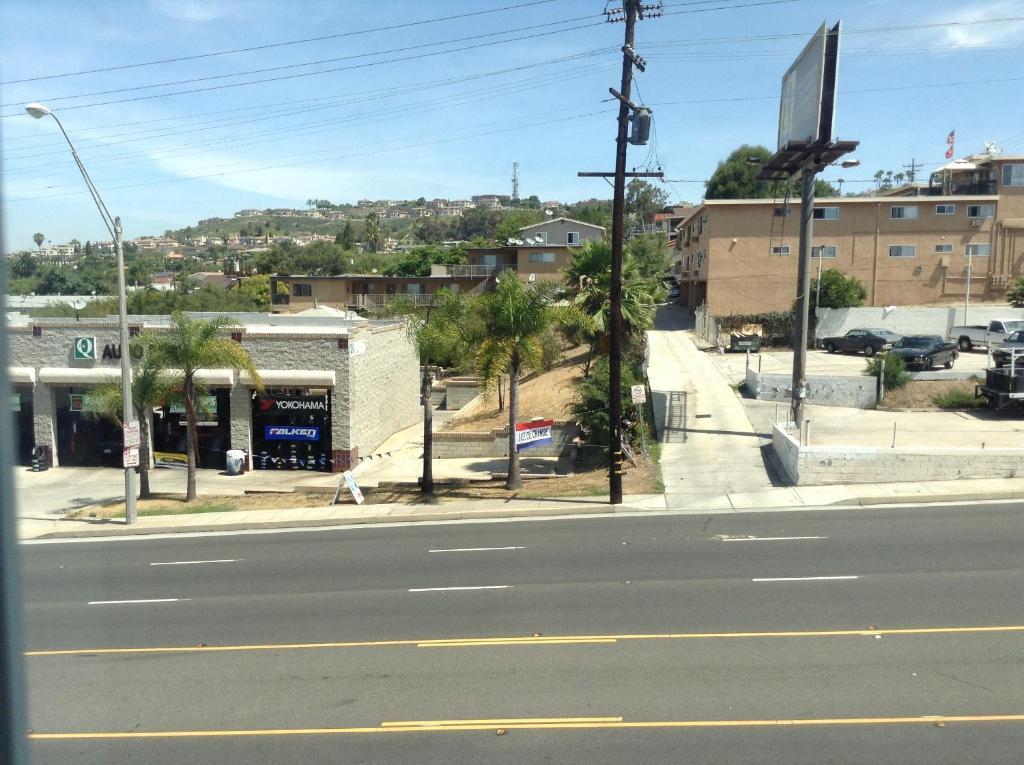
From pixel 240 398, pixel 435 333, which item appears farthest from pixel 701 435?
pixel 240 398

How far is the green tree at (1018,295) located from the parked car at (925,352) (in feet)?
51.4

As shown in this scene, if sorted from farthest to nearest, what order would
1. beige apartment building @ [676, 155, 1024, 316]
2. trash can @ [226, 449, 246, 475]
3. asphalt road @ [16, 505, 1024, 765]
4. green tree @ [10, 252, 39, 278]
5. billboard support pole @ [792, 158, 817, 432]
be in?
1. beige apartment building @ [676, 155, 1024, 316]
2. trash can @ [226, 449, 246, 475]
3. billboard support pole @ [792, 158, 817, 432]
4. asphalt road @ [16, 505, 1024, 765]
5. green tree @ [10, 252, 39, 278]

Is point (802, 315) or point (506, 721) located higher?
point (802, 315)

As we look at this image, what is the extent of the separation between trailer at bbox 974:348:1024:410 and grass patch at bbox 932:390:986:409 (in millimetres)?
1127

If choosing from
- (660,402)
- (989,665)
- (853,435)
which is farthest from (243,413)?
(989,665)

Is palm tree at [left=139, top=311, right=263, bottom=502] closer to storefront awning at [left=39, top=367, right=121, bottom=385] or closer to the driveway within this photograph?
storefront awning at [left=39, top=367, right=121, bottom=385]

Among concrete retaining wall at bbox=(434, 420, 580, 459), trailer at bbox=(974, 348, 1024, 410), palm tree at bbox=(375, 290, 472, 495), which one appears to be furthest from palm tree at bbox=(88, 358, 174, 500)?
trailer at bbox=(974, 348, 1024, 410)

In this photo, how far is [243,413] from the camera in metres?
29.8

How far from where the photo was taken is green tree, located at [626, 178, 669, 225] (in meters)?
128

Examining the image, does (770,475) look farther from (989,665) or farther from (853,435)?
(989,665)

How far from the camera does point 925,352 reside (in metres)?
34.2

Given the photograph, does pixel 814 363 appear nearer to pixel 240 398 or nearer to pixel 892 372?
pixel 892 372

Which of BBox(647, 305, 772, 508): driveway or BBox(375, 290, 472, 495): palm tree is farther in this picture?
BBox(375, 290, 472, 495): palm tree

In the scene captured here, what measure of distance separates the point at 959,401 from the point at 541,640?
2372cm
